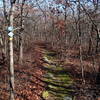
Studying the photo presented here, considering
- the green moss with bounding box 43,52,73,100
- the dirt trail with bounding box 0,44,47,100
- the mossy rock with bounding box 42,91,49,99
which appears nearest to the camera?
the dirt trail with bounding box 0,44,47,100

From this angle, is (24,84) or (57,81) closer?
(24,84)

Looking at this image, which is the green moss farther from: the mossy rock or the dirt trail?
the dirt trail

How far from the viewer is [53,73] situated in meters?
22.1

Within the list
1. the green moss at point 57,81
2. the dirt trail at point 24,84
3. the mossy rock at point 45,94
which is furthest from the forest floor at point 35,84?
the green moss at point 57,81

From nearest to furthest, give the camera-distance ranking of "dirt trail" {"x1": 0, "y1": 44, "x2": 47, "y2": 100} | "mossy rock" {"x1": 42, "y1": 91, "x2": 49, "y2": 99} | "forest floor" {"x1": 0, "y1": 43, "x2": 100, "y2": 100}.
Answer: "dirt trail" {"x1": 0, "y1": 44, "x2": 47, "y2": 100}, "forest floor" {"x1": 0, "y1": 43, "x2": 100, "y2": 100}, "mossy rock" {"x1": 42, "y1": 91, "x2": 49, "y2": 99}

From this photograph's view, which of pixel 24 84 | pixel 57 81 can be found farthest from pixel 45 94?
pixel 57 81

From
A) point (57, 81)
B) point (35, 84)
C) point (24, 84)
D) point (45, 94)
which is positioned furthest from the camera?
point (57, 81)

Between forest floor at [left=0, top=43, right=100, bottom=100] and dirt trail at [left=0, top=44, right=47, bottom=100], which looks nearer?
dirt trail at [left=0, top=44, right=47, bottom=100]

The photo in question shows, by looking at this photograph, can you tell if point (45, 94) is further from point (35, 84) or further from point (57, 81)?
point (57, 81)

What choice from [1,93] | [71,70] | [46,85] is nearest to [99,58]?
[71,70]

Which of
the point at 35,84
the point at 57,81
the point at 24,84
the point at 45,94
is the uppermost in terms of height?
the point at 24,84

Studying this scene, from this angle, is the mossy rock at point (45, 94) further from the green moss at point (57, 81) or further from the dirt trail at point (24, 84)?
the dirt trail at point (24, 84)

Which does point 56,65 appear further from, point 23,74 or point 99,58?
point 23,74

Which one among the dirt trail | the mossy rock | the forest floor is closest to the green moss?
the mossy rock
